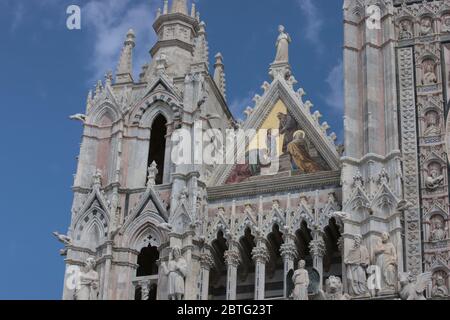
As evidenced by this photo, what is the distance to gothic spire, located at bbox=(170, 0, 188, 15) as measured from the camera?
2789 centimetres

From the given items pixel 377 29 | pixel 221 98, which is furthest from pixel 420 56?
pixel 221 98

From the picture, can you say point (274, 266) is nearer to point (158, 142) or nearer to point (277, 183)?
point (277, 183)

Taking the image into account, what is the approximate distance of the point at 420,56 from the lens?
80.2ft

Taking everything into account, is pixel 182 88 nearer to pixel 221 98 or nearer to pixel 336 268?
pixel 221 98

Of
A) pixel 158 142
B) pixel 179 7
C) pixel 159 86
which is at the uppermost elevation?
pixel 179 7

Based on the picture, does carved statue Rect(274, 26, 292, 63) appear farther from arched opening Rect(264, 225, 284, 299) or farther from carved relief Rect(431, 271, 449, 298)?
carved relief Rect(431, 271, 449, 298)

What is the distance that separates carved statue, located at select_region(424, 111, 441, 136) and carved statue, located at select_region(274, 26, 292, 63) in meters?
3.91

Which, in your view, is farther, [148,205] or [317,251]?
[148,205]

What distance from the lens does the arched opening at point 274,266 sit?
2381 centimetres

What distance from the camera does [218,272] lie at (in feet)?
79.9

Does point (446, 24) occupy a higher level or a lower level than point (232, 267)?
higher

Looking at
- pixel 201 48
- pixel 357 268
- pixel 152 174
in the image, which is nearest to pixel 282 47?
pixel 201 48

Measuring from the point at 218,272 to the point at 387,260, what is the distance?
3.92 m

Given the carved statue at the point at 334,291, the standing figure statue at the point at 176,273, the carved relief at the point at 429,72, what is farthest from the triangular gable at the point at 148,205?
the carved relief at the point at 429,72
